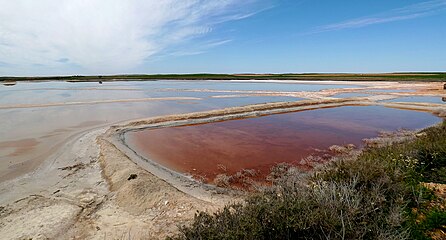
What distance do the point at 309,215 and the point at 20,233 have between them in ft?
17.6

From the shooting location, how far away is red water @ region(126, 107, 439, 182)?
9.44 meters

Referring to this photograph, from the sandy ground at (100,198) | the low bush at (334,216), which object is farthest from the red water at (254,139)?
the low bush at (334,216)

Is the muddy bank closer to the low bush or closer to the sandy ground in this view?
the sandy ground

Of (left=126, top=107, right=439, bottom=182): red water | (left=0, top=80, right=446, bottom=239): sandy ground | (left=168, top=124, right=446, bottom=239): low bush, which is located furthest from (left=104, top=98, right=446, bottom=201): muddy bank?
(left=168, top=124, right=446, bottom=239): low bush

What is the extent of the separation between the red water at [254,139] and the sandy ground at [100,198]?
121cm

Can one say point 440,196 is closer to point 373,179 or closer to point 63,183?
point 373,179

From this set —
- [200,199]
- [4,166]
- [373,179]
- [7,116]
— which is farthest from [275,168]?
[7,116]

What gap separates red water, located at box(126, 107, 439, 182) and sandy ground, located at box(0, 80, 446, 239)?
Answer: 1.21 metres

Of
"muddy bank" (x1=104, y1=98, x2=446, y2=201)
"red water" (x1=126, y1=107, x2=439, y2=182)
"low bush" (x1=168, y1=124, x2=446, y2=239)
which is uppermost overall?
"low bush" (x1=168, y1=124, x2=446, y2=239)

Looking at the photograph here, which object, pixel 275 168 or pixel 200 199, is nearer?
pixel 200 199

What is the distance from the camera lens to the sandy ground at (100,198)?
5.23 meters

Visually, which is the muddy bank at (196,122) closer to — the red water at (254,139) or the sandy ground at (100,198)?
the sandy ground at (100,198)

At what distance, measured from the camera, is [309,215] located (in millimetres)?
3338

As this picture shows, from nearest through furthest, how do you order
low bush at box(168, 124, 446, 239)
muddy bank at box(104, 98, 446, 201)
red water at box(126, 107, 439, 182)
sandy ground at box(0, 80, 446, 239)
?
low bush at box(168, 124, 446, 239) → sandy ground at box(0, 80, 446, 239) → muddy bank at box(104, 98, 446, 201) → red water at box(126, 107, 439, 182)
